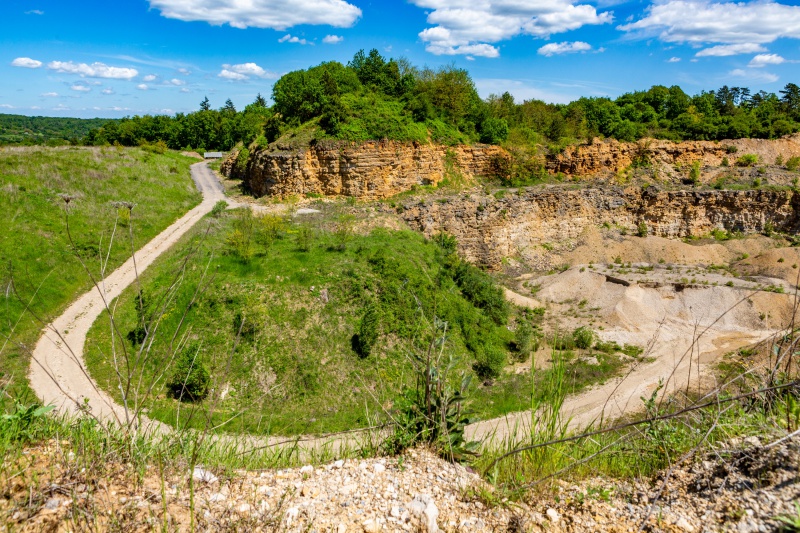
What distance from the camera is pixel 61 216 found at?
23.3 metres

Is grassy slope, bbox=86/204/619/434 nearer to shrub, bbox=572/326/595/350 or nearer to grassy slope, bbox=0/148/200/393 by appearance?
shrub, bbox=572/326/595/350

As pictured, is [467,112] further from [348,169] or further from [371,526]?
[371,526]

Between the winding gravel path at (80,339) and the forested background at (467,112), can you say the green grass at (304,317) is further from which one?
the forested background at (467,112)

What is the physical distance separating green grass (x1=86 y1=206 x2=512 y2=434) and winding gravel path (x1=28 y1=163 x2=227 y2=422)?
0.56 m

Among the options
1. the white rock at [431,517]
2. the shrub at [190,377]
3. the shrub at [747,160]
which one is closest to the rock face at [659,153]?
the shrub at [747,160]

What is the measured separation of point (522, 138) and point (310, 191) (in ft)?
54.7

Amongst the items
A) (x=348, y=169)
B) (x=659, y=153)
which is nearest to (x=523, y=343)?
(x=348, y=169)

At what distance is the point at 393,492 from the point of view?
3.79 meters

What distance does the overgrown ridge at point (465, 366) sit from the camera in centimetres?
338

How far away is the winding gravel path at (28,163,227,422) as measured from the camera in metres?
13.3

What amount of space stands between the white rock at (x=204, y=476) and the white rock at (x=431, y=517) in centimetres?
180

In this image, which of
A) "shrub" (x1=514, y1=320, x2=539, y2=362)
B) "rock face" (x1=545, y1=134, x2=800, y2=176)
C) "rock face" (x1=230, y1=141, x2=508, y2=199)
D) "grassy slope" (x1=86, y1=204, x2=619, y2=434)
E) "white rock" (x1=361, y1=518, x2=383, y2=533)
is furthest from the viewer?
"rock face" (x1=545, y1=134, x2=800, y2=176)

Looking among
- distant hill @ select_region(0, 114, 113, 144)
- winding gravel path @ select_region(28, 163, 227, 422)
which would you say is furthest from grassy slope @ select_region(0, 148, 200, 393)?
distant hill @ select_region(0, 114, 113, 144)

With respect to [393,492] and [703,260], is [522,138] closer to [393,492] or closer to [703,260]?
[703,260]
